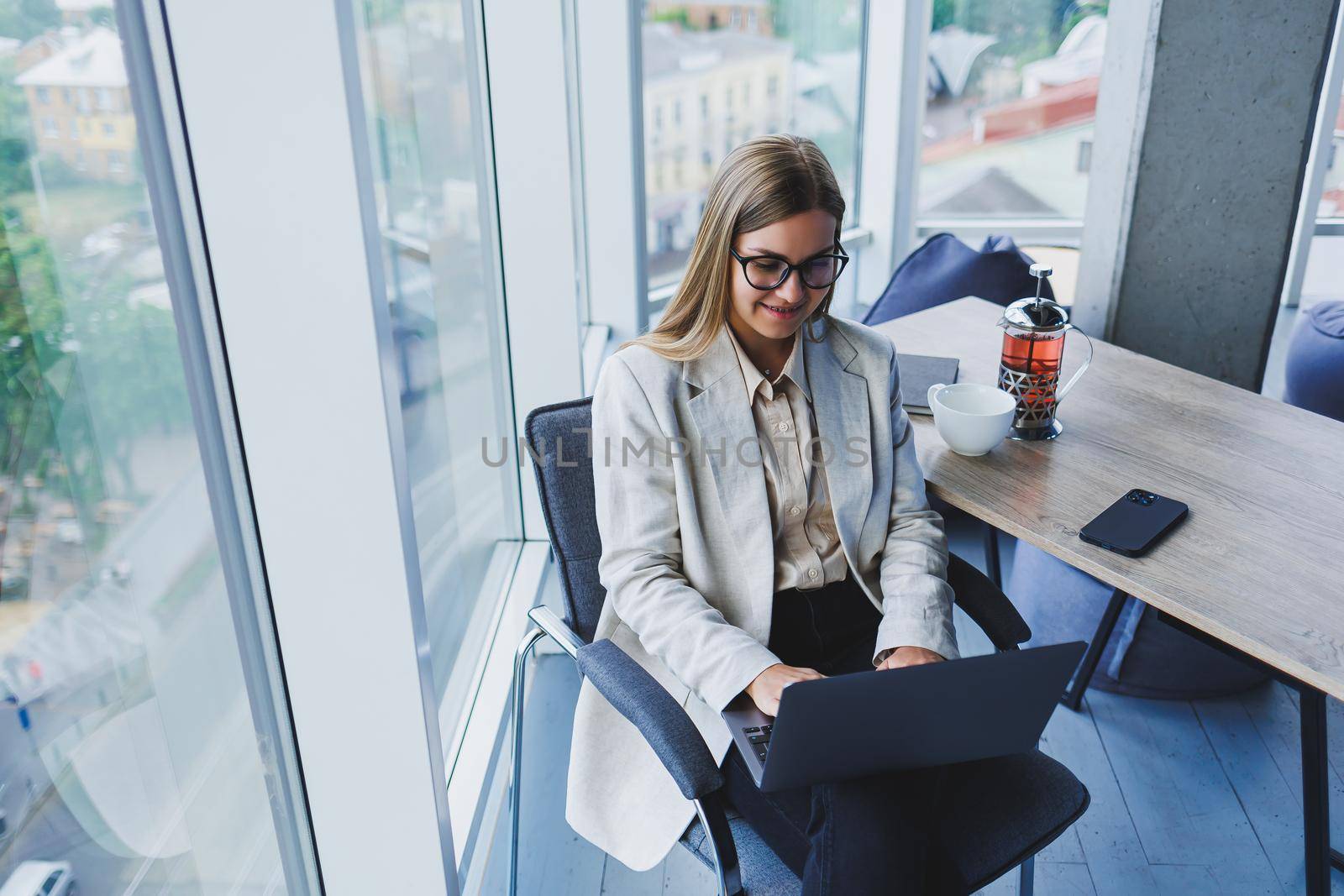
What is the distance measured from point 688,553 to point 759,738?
0.31 meters

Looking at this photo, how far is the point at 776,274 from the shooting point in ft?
4.83

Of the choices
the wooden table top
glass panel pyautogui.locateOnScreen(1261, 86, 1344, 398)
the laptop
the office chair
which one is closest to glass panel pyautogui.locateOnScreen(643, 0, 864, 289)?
the wooden table top

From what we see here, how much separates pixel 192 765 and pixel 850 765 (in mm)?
758

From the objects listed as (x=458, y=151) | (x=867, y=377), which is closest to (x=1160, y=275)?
(x=867, y=377)

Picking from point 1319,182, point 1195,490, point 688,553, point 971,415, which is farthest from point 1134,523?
point 1319,182

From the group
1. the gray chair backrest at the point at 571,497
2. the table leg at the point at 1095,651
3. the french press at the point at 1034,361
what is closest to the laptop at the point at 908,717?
the gray chair backrest at the point at 571,497

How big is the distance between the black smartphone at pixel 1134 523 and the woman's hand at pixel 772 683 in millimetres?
489

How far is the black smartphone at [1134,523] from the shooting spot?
1.47 metres

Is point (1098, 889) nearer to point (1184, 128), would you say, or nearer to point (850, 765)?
point (850, 765)

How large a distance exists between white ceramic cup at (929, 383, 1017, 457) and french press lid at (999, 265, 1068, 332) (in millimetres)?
124

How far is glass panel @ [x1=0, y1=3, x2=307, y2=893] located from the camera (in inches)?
32.0

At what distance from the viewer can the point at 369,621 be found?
46.9 inches

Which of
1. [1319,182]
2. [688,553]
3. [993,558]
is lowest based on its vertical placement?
[993,558]

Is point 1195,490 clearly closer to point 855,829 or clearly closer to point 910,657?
point 910,657
